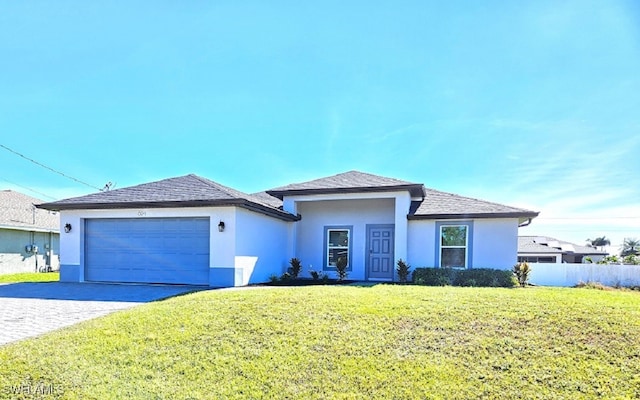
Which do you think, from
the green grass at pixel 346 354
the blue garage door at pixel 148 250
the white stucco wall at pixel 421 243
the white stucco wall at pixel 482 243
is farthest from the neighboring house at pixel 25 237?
the white stucco wall at pixel 482 243

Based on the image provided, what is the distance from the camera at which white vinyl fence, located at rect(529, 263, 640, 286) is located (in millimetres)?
15133

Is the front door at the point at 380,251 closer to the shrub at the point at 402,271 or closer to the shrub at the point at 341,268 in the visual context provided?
the shrub at the point at 402,271

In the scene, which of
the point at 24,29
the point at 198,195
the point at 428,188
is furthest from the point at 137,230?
the point at 428,188

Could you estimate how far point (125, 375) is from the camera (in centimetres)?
428

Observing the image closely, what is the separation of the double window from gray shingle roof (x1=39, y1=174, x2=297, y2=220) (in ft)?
20.1

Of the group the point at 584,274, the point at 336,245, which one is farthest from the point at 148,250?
the point at 584,274

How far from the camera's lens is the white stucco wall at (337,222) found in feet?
47.4

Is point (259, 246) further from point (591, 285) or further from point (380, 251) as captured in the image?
point (591, 285)

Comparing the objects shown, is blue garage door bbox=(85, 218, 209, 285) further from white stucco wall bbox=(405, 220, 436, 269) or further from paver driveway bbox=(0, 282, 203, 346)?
white stucco wall bbox=(405, 220, 436, 269)

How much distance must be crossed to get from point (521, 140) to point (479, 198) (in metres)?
2.74

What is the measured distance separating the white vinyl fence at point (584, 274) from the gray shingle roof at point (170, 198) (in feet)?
39.2

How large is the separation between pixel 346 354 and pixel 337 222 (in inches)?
403

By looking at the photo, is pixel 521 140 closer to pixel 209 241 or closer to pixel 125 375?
pixel 209 241

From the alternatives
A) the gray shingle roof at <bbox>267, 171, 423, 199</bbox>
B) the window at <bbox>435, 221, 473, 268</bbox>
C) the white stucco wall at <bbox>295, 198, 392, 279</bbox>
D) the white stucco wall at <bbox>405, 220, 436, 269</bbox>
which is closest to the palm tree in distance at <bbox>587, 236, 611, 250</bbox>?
the window at <bbox>435, 221, 473, 268</bbox>
